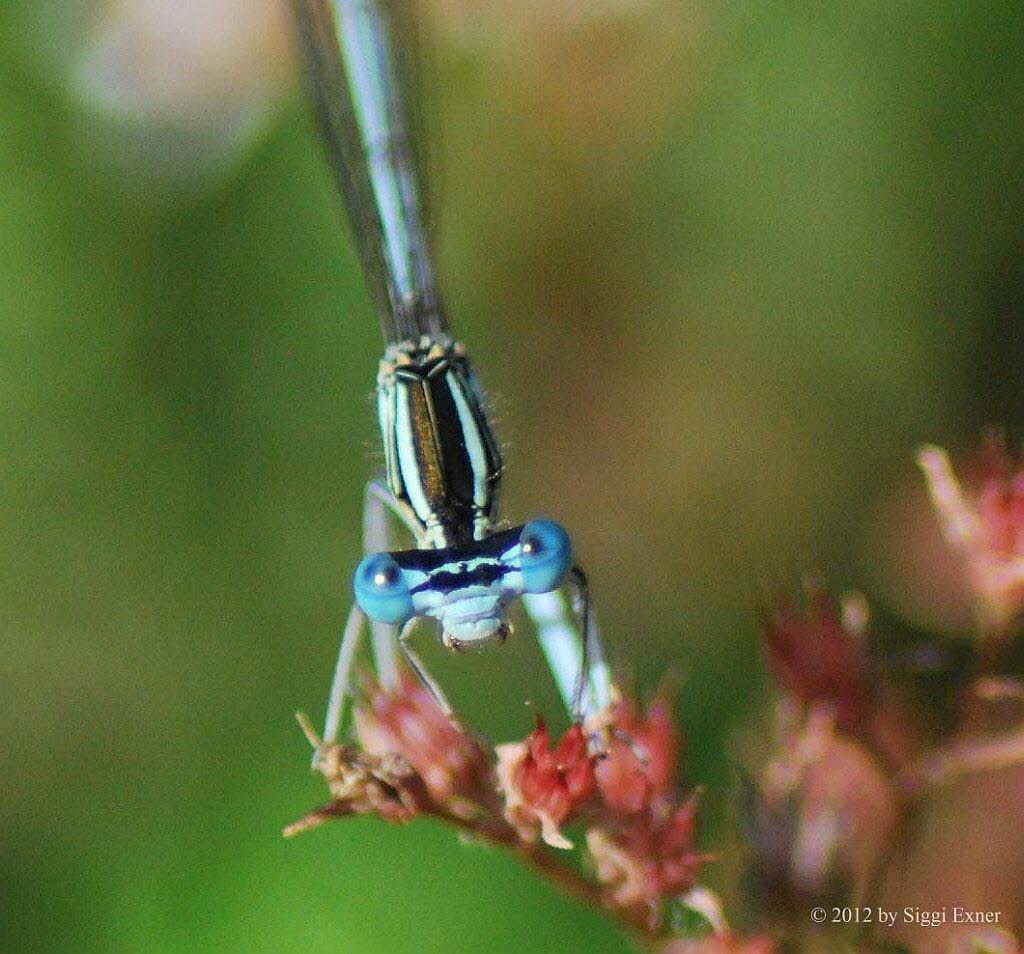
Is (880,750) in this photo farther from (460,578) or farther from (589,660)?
(460,578)

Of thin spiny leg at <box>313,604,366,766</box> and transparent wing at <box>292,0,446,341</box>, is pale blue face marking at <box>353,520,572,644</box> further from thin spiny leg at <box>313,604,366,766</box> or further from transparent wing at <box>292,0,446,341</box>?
transparent wing at <box>292,0,446,341</box>

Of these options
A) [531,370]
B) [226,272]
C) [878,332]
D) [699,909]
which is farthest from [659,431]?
[699,909]

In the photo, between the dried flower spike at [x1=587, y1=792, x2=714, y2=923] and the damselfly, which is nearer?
the dried flower spike at [x1=587, y1=792, x2=714, y2=923]

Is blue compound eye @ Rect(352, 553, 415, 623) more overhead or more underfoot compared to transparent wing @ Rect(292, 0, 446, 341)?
more underfoot

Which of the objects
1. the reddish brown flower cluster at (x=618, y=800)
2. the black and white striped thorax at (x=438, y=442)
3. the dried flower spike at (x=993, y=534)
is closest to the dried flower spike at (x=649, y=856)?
the reddish brown flower cluster at (x=618, y=800)

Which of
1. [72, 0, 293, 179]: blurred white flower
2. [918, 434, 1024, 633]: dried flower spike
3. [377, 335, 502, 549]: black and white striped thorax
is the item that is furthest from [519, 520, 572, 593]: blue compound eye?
[72, 0, 293, 179]: blurred white flower

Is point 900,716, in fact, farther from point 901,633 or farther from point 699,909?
point 901,633

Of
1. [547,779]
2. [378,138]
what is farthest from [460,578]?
[378,138]
